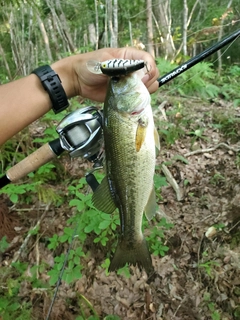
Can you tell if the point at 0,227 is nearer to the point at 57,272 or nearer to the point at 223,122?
the point at 57,272

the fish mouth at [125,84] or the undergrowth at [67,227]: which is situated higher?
the fish mouth at [125,84]

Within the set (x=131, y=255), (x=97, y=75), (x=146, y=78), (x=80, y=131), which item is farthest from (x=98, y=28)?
(x=131, y=255)

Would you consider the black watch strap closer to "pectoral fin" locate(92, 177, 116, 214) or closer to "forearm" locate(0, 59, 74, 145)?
"forearm" locate(0, 59, 74, 145)

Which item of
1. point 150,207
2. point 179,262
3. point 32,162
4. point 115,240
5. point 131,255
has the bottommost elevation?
point 179,262

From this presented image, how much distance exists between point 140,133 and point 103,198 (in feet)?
1.58

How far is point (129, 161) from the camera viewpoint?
5.18 ft

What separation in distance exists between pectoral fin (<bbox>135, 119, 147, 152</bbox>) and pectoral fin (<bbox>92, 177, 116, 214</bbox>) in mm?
323

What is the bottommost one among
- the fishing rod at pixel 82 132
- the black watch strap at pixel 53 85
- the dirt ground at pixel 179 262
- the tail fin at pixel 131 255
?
the dirt ground at pixel 179 262

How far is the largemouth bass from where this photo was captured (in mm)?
1464

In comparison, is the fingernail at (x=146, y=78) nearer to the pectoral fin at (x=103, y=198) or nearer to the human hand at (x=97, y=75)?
the human hand at (x=97, y=75)

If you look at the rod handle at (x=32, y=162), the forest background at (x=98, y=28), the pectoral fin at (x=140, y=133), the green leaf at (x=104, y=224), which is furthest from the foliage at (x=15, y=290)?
the forest background at (x=98, y=28)

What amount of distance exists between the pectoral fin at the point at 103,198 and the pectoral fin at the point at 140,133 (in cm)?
32

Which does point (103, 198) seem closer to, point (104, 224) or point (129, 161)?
point (129, 161)

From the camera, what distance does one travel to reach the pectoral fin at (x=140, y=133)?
4.92ft
